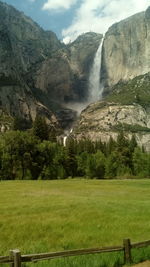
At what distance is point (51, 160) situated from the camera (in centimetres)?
11462

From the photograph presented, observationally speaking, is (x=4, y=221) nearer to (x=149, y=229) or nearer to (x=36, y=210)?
(x=36, y=210)

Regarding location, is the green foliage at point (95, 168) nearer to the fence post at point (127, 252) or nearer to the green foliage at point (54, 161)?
the green foliage at point (54, 161)

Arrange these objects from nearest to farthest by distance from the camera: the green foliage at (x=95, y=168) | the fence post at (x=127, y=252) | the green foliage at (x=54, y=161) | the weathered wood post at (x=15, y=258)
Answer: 1. the weathered wood post at (x=15, y=258)
2. the fence post at (x=127, y=252)
3. the green foliage at (x=54, y=161)
4. the green foliage at (x=95, y=168)

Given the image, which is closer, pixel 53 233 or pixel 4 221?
pixel 53 233

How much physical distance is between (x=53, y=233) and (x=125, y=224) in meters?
5.15

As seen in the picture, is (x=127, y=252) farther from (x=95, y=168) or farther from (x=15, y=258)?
(x=95, y=168)

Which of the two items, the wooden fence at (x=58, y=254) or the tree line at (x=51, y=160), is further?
the tree line at (x=51, y=160)

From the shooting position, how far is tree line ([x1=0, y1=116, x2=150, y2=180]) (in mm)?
107438

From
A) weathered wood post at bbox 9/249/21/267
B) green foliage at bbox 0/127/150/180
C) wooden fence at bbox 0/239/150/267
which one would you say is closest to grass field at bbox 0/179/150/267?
wooden fence at bbox 0/239/150/267

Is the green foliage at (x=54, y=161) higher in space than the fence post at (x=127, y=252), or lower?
higher

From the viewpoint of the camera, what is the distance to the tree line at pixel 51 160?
107438 millimetres

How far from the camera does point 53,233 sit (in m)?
26.8

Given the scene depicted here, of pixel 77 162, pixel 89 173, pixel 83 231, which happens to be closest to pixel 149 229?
pixel 83 231

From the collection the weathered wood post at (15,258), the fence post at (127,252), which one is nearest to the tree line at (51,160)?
the fence post at (127,252)
